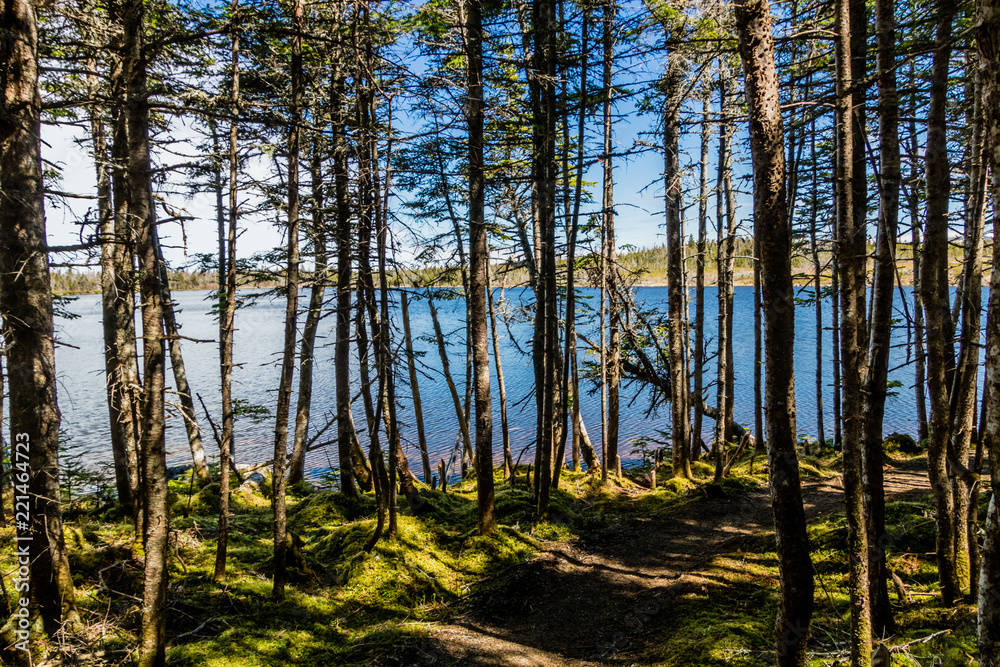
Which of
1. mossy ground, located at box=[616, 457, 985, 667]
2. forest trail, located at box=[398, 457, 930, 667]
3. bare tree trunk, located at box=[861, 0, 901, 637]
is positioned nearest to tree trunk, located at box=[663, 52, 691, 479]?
forest trail, located at box=[398, 457, 930, 667]

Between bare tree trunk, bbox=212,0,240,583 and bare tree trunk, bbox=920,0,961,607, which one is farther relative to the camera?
bare tree trunk, bbox=212,0,240,583

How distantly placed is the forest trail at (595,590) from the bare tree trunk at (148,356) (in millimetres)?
2732

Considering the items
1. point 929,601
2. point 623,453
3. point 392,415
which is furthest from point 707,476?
point 392,415

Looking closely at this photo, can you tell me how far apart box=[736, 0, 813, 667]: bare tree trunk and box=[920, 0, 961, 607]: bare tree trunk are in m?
2.07

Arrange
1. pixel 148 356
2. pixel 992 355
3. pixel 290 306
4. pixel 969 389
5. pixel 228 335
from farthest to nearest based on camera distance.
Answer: pixel 228 335 < pixel 290 306 < pixel 969 389 < pixel 148 356 < pixel 992 355

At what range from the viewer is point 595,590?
761 centimetres

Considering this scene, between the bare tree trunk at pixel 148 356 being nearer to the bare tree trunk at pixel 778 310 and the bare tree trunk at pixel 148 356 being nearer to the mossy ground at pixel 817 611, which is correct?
the mossy ground at pixel 817 611

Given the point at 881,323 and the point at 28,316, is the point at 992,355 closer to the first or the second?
the point at 881,323

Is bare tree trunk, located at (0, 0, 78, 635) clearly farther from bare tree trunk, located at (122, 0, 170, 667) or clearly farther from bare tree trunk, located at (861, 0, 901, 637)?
bare tree trunk, located at (861, 0, 901, 637)

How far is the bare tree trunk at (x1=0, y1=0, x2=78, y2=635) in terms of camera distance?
4.93m

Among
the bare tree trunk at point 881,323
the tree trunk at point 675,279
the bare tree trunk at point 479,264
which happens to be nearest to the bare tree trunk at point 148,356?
the bare tree trunk at point 479,264

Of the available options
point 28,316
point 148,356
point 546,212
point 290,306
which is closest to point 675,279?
point 546,212

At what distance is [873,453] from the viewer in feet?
16.2

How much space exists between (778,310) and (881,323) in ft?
6.18
